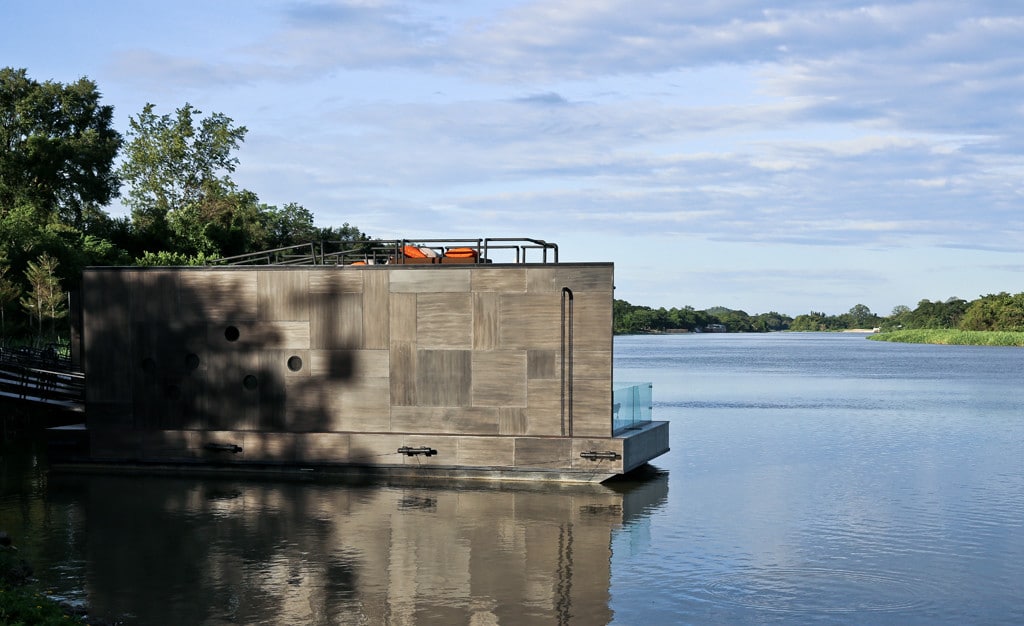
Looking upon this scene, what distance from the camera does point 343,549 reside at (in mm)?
20062

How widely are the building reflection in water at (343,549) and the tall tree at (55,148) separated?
57510 mm

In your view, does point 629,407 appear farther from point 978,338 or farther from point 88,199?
point 978,338

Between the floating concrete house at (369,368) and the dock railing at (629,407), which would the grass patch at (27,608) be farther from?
the dock railing at (629,407)

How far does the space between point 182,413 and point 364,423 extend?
5287mm

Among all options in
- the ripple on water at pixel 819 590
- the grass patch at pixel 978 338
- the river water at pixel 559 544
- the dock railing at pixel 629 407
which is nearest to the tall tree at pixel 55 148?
the river water at pixel 559 544

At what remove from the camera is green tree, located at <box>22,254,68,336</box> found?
5906 centimetres

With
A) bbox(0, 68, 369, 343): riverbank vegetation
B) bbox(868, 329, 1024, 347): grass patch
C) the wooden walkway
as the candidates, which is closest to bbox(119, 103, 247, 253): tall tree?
bbox(0, 68, 369, 343): riverbank vegetation

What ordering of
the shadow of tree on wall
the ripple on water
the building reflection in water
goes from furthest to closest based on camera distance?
the shadow of tree on wall
the ripple on water
the building reflection in water

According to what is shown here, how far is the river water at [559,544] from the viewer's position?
53.2 ft

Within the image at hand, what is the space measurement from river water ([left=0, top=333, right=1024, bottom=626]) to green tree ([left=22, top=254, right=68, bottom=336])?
27.1m

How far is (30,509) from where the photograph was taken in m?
24.6

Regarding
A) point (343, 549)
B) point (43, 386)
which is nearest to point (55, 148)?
point (43, 386)

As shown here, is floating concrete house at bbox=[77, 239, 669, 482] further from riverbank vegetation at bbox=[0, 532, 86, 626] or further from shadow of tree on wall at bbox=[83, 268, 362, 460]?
riverbank vegetation at bbox=[0, 532, 86, 626]

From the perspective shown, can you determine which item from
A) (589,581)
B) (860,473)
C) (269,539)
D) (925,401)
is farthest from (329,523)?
(925,401)
